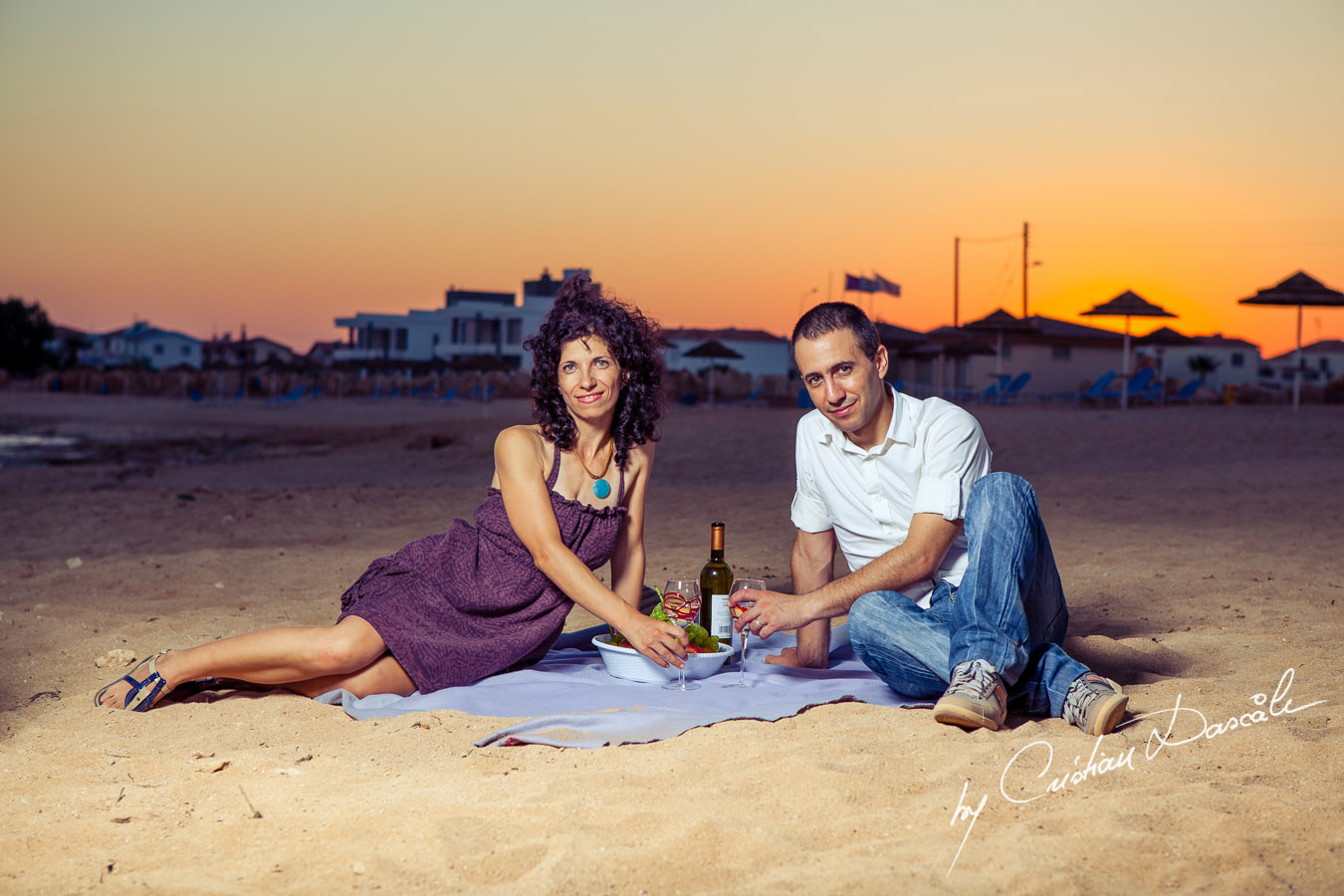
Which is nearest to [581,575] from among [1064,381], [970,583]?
[970,583]

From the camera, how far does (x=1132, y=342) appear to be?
27.7 metres

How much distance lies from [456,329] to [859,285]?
82.5 ft

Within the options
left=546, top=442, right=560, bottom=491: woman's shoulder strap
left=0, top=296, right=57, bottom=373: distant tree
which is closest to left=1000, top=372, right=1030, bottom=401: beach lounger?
left=546, top=442, right=560, bottom=491: woman's shoulder strap

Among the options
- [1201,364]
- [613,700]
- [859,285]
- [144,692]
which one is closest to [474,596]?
[613,700]

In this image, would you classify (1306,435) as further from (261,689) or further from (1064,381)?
(1064,381)

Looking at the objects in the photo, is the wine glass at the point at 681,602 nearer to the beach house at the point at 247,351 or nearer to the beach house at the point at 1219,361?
the beach house at the point at 1219,361

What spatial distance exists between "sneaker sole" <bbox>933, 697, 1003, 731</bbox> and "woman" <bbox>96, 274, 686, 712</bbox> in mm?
953

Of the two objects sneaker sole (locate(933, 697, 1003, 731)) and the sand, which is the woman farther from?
sneaker sole (locate(933, 697, 1003, 731))

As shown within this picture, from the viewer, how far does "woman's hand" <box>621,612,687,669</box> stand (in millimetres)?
2625

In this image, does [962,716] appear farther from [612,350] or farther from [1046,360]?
[1046,360]

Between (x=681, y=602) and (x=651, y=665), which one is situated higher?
(x=681, y=602)

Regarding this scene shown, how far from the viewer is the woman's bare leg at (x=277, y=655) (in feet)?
9.33

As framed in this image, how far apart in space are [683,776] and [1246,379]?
51.5 m

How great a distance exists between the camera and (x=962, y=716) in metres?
2.33
